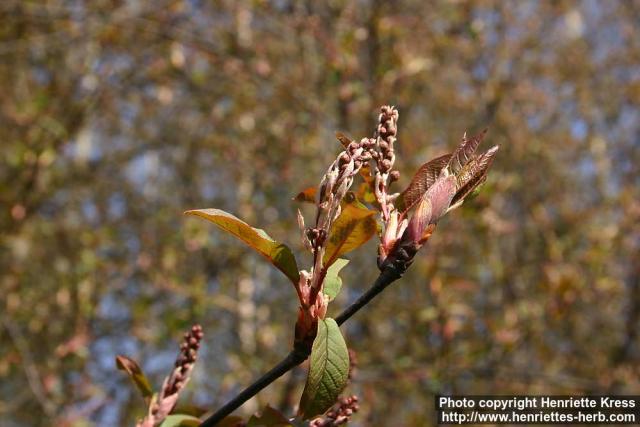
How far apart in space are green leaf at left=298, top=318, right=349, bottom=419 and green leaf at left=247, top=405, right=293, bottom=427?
137 mm

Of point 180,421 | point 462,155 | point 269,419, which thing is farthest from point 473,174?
point 180,421

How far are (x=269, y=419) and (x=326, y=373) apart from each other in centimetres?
20

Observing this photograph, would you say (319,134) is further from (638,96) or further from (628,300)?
(638,96)

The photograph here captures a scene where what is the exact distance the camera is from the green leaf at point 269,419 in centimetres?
101

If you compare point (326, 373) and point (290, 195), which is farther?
point (290, 195)

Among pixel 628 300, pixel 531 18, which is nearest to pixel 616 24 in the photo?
pixel 531 18

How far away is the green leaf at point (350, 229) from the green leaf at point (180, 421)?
384 millimetres

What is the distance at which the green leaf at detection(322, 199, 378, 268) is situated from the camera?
2.87 ft

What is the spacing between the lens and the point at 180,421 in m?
1.08

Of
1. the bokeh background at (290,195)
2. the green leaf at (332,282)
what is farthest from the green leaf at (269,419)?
the bokeh background at (290,195)

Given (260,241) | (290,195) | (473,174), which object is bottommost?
(260,241)

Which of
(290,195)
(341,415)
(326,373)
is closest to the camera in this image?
(326,373)

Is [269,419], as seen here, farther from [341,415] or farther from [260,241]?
[260,241]

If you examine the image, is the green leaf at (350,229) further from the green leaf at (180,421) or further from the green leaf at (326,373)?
the green leaf at (180,421)
